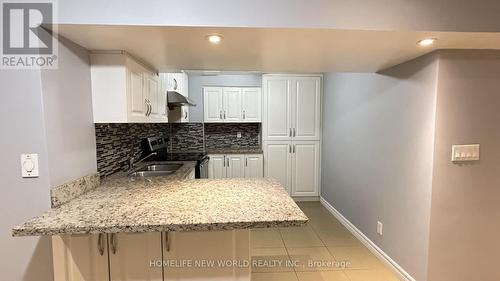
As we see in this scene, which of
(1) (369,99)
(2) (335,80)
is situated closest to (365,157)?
(1) (369,99)

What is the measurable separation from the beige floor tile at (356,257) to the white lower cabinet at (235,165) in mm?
1856

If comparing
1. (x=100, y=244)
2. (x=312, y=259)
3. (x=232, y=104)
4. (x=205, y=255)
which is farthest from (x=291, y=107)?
(x=100, y=244)

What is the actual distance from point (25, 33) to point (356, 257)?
3.14 meters

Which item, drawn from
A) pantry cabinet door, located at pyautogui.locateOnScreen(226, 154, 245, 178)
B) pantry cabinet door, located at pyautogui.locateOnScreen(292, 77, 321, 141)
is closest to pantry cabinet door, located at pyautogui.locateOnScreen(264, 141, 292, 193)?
pantry cabinet door, located at pyautogui.locateOnScreen(292, 77, 321, 141)

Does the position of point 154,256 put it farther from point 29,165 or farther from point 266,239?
point 266,239

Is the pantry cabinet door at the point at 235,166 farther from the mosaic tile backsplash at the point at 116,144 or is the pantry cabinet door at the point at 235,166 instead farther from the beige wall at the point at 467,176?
the beige wall at the point at 467,176

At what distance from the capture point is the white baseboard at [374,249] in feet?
7.34

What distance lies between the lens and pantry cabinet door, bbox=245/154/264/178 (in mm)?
4328

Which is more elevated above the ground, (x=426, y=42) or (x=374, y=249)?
(x=426, y=42)

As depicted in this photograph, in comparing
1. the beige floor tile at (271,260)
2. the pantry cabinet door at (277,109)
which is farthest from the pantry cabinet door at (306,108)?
the beige floor tile at (271,260)

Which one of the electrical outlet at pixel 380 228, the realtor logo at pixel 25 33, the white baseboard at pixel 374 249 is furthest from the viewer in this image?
the electrical outlet at pixel 380 228

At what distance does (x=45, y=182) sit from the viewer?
141cm

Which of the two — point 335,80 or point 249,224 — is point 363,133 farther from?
point 249,224

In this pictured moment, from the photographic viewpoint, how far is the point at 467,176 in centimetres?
194
